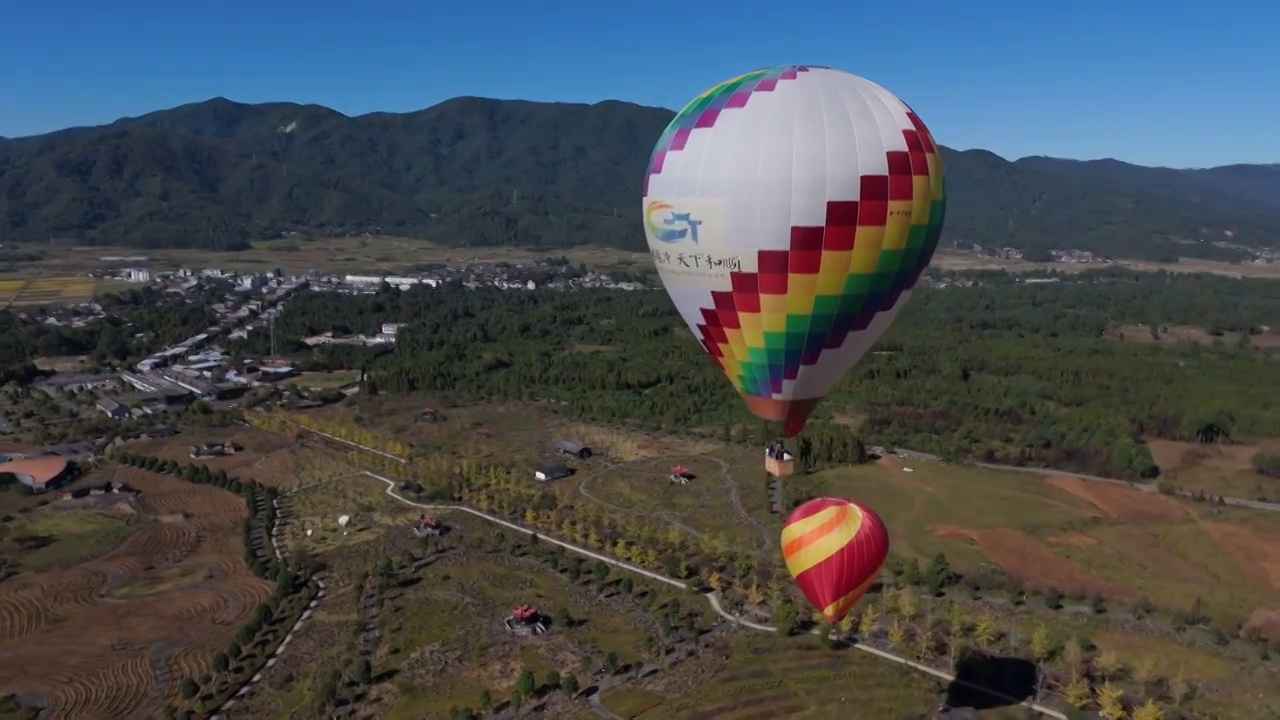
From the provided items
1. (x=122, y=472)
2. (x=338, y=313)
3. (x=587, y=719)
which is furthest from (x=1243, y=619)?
(x=338, y=313)

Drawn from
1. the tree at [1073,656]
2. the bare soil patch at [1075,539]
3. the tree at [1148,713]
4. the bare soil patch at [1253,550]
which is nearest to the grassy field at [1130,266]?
the bare soil patch at [1253,550]

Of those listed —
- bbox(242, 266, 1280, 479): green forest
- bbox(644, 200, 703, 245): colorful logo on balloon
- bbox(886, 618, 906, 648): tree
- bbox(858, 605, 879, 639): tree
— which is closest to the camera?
bbox(644, 200, 703, 245): colorful logo on balloon

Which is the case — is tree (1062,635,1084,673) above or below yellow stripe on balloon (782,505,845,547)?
below

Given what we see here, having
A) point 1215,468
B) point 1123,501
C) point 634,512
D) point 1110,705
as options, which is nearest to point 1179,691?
point 1110,705

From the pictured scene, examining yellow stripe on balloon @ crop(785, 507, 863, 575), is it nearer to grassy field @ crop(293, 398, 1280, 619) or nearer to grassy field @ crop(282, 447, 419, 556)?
grassy field @ crop(293, 398, 1280, 619)

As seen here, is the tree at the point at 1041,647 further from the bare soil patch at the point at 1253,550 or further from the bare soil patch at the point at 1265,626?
the bare soil patch at the point at 1253,550

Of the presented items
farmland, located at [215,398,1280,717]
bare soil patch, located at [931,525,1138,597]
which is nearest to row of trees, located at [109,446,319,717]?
farmland, located at [215,398,1280,717]

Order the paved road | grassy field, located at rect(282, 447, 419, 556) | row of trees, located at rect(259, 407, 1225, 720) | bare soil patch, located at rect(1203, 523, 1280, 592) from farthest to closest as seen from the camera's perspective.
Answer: the paved road < grassy field, located at rect(282, 447, 419, 556) < bare soil patch, located at rect(1203, 523, 1280, 592) < row of trees, located at rect(259, 407, 1225, 720)
